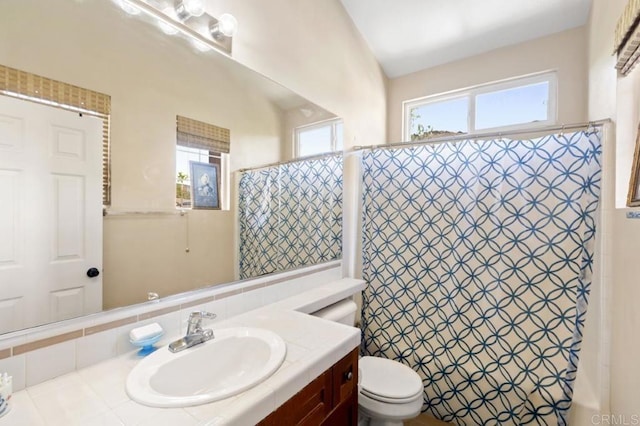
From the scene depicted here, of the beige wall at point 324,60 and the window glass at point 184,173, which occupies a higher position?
the beige wall at point 324,60

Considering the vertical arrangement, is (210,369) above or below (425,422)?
above

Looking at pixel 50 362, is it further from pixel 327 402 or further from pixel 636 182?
pixel 636 182

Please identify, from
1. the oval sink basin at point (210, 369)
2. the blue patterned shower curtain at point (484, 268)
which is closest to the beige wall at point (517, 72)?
the blue patterned shower curtain at point (484, 268)

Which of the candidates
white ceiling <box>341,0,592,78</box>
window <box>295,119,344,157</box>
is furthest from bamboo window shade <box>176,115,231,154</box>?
white ceiling <box>341,0,592,78</box>

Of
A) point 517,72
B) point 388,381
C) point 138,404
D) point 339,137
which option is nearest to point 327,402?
point 138,404

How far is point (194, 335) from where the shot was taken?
108cm

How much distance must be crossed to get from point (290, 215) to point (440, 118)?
1771 mm

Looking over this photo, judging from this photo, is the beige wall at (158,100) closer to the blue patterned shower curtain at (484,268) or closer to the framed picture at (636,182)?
the blue patterned shower curtain at (484,268)

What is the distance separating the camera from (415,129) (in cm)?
288

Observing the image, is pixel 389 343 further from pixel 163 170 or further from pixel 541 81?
pixel 541 81

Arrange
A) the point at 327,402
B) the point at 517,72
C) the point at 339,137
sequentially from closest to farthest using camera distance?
the point at 327,402 → the point at 339,137 → the point at 517,72

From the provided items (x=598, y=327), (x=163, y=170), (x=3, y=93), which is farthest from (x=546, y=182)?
(x=3, y=93)

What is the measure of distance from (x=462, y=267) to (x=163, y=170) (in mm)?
1733

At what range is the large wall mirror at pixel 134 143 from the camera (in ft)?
2.79
